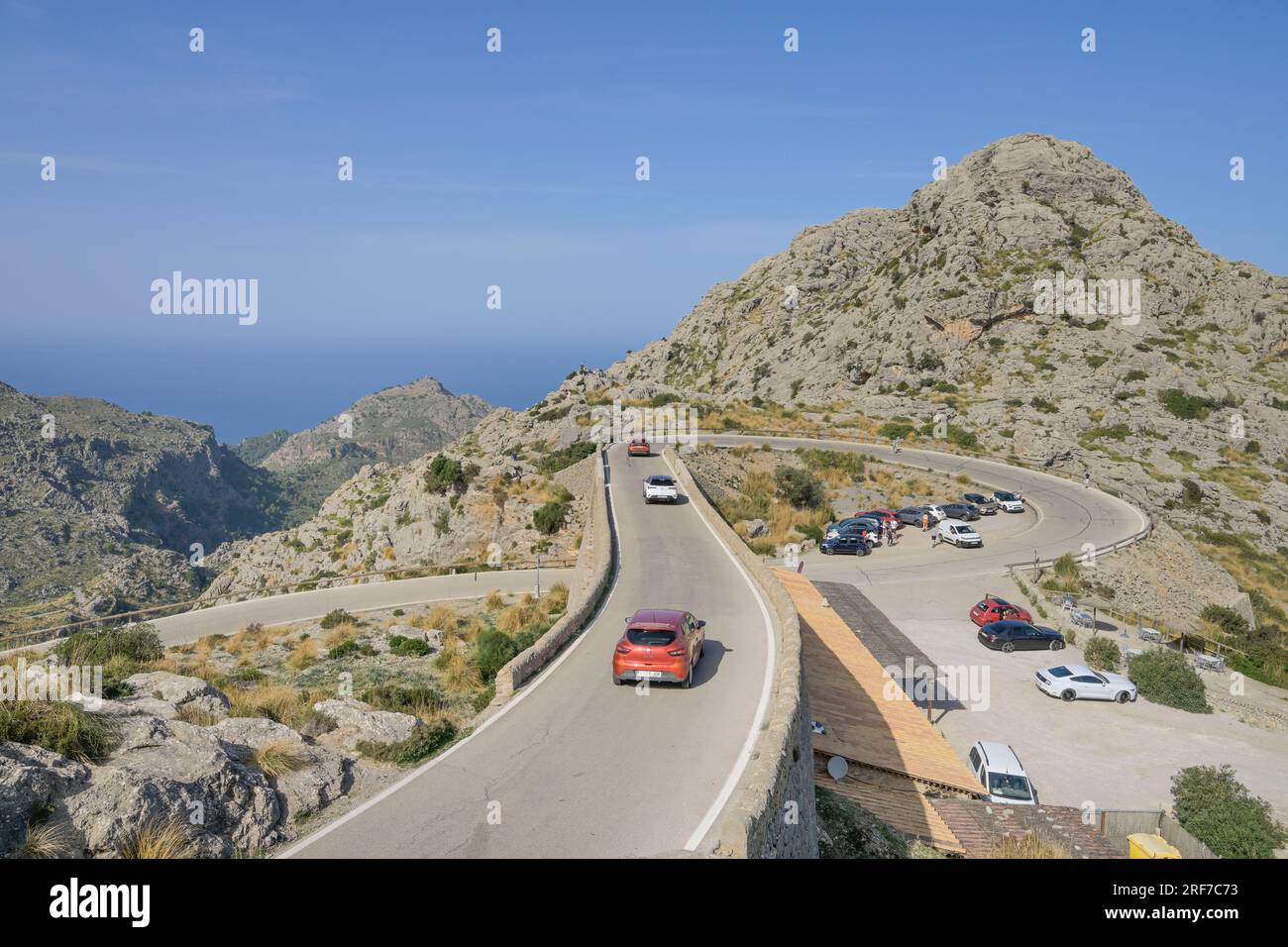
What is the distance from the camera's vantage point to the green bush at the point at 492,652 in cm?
1773

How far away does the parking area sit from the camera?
20859 mm

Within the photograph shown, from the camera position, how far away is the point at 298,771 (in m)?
9.61

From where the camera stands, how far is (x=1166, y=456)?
60.3 metres

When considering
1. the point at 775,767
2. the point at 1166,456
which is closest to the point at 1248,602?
the point at 1166,456

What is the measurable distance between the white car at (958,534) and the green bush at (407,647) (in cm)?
3009

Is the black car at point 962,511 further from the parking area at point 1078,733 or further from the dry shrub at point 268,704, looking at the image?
the dry shrub at point 268,704

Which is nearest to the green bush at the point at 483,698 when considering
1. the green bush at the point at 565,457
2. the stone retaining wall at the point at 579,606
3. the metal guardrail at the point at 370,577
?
the stone retaining wall at the point at 579,606

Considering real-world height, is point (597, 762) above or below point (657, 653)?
below

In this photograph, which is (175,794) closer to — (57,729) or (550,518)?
(57,729)

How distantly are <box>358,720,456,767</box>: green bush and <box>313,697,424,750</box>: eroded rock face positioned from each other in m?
0.15

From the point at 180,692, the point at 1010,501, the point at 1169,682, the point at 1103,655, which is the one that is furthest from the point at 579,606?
the point at 1010,501

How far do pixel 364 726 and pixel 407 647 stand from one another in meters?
9.29
